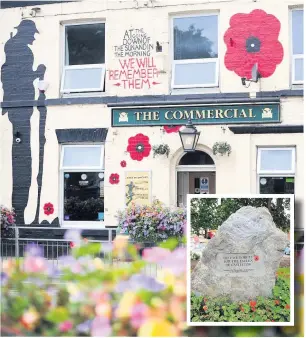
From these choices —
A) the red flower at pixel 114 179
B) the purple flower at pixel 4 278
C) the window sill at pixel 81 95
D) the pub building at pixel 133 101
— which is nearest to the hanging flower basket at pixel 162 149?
the pub building at pixel 133 101

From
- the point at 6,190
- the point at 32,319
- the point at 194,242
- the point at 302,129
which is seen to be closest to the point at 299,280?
the point at 194,242

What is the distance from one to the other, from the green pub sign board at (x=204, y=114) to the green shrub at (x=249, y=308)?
3.71 ft

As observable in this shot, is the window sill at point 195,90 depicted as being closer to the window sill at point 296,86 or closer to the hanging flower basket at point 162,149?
the hanging flower basket at point 162,149

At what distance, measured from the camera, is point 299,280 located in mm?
3697

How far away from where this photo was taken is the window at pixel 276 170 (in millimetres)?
3932

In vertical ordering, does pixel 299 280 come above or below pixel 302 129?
below

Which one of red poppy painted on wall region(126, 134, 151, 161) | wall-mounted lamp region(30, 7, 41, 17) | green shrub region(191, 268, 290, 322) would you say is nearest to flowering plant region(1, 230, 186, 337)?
green shrub region(191, 268, 290, 322)

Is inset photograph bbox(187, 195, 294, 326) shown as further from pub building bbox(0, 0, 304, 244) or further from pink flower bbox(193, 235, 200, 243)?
pub building bbox(0, 0, 304, 244)

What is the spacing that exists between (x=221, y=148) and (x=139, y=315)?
1311 mm

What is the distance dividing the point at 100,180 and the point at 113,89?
27.0 inches

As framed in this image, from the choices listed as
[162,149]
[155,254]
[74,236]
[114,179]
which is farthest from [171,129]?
[74,236]

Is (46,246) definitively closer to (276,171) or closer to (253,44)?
(276,171)

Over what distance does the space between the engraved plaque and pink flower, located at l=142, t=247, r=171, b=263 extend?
0.38m

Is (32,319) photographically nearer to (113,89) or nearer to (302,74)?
(113,89)
